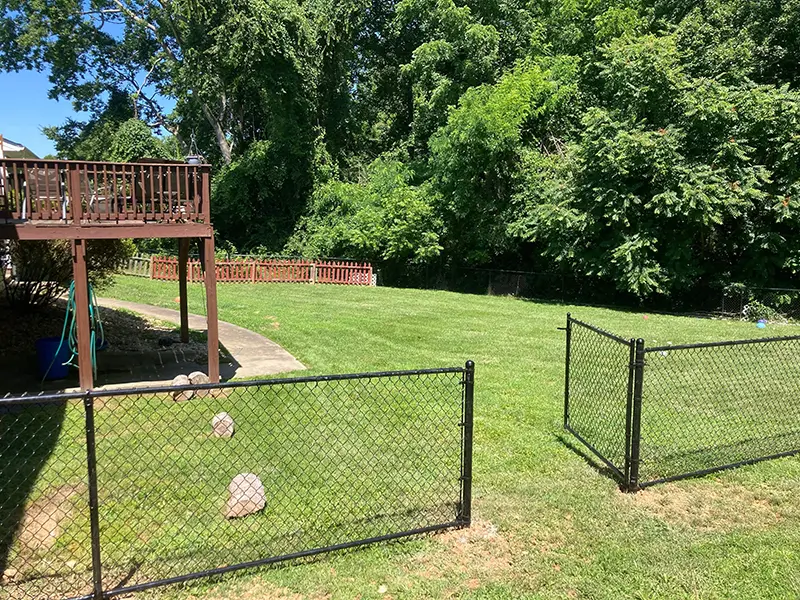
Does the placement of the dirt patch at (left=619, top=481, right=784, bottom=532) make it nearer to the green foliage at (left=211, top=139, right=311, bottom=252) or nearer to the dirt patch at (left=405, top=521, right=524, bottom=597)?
the dirt patch at (left=405, top=521, right=524, bottom=597)

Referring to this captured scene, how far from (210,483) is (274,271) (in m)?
16.9

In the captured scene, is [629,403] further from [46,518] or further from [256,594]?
[46,518]

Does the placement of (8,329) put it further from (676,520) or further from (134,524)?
(676,520)

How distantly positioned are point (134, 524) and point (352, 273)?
18020mm

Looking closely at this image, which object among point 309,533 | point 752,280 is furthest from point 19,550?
point 752,280

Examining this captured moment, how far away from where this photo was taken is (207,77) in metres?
22.5

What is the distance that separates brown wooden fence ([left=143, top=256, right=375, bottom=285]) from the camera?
1980cm

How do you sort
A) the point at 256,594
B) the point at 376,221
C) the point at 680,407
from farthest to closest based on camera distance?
the point at 376,221 → the point at 680,407 → the point at 256,594

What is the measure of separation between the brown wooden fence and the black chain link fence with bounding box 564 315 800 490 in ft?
43.4

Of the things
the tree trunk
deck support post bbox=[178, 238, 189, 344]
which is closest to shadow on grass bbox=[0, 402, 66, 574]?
deck support post bbox=[178, 238, 189, 344]

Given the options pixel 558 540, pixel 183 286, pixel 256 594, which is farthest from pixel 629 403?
pixel 183 286

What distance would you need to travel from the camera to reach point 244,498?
13.5ft

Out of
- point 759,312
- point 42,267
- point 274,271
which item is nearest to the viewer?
point 42,267

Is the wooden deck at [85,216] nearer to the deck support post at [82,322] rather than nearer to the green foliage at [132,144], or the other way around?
the deck support post at [82,322]
